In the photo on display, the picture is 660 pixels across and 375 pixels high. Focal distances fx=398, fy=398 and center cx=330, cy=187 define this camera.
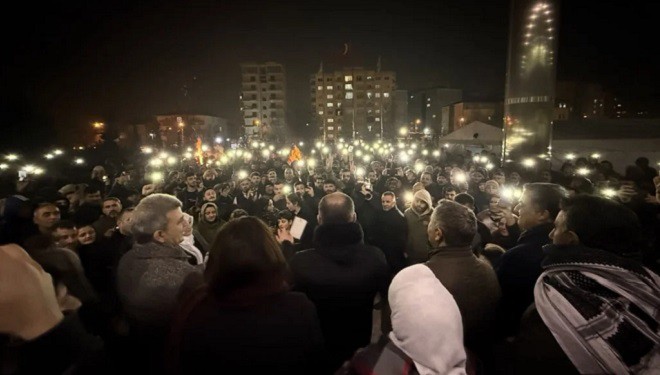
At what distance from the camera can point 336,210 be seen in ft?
11.8

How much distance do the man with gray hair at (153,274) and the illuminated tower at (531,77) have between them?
18921mm

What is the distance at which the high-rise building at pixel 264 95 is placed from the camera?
10550cm

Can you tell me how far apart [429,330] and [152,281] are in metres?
1.89

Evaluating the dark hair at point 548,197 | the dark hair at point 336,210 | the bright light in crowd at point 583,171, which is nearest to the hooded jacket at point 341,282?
the dark hair at point 336,210

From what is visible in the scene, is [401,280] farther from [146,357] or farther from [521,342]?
[146,357]

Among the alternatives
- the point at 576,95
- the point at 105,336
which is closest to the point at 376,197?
the point at 105,336

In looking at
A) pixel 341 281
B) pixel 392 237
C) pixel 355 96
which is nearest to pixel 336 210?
pixel 341 281

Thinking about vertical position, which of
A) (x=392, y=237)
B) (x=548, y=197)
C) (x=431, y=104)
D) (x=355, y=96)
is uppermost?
(x=355, y=96)

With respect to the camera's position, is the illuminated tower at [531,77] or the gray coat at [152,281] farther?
the illuminated tower at [531,77]

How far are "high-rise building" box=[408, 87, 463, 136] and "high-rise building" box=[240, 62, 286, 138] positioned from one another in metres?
37.8

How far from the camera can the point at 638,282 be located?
1.80 meters

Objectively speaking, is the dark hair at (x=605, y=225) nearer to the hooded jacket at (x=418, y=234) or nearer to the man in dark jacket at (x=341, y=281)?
the man in dark jacket at (x=341, y=281)

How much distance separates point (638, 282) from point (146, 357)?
312cm

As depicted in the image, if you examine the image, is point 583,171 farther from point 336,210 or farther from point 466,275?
point 466,275
